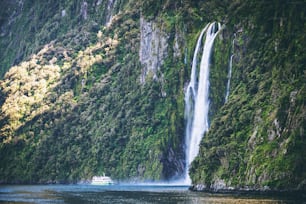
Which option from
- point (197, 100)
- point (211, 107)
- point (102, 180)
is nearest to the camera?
point (211, 107)

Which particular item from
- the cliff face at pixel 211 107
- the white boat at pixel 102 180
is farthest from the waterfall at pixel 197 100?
the white boat at pixel 102 180

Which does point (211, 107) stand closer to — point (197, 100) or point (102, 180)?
point (197, 100)

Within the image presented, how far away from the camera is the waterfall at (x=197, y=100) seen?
148625mm

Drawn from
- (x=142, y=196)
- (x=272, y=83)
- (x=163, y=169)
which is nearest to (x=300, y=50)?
(x=272, y=83)

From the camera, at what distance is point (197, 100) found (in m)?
152

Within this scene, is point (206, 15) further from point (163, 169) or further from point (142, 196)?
point (142, 196)

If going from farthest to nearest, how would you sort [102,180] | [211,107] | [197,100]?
[102,180], [197,100], [211,107]

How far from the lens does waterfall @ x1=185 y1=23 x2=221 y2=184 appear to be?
14862 cm

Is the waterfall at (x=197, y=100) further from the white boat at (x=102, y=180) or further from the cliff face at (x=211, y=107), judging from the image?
the white boat at (x=102, y=180)

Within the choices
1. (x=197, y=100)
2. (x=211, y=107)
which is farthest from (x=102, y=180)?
(x=211, y=107)

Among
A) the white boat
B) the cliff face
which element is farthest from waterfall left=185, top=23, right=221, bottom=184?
the white boat

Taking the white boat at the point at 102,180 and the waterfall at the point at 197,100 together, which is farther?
the white boat at the point at 102,180

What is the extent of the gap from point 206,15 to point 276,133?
60.1 meters

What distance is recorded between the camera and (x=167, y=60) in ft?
564
